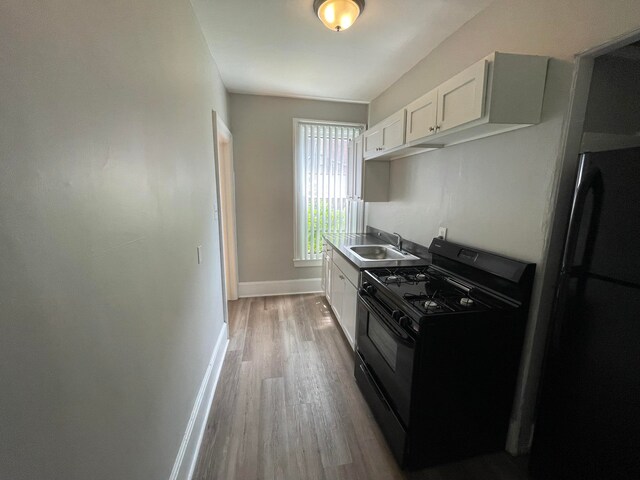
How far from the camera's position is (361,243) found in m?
3.10

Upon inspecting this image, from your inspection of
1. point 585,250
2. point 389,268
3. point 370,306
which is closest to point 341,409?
point 370,306

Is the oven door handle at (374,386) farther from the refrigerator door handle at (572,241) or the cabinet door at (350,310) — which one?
the refrigerator door handle at (572,241)


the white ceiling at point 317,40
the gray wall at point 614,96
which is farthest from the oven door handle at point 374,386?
the white ceiling at point 317,40

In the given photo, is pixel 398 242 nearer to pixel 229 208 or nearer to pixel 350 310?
pixel 350 310

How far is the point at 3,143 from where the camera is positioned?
0.50 m

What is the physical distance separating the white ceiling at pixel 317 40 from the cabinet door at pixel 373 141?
0.57 m

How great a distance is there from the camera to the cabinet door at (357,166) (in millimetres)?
3137

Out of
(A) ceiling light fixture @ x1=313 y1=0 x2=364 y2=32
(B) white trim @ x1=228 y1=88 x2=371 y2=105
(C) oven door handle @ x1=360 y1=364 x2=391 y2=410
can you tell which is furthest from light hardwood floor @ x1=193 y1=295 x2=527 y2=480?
(B) white trim @ x1=228 y1=88 x2=371 y2=105

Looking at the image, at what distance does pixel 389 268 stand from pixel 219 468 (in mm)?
1662

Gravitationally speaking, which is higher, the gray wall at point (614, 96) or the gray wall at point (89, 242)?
the gray wall at point (614, 96)

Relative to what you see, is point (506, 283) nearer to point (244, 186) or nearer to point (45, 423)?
point (45, 423)

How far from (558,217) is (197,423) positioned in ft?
7.65

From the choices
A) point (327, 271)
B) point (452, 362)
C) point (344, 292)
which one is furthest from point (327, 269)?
point (452, 362)

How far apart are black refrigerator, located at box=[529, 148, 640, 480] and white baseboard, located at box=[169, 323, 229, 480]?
1.83 m
